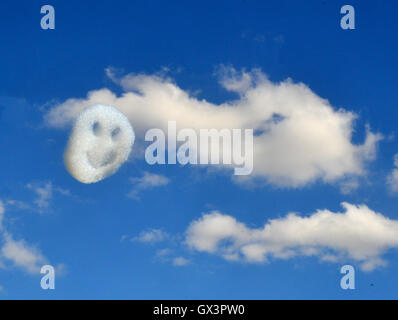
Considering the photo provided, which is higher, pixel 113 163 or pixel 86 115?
pixel 86 115

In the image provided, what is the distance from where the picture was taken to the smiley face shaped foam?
161 feet

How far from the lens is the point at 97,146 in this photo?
50.5m

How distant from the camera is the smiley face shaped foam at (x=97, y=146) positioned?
49.1m

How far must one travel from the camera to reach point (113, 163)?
50.0 m
